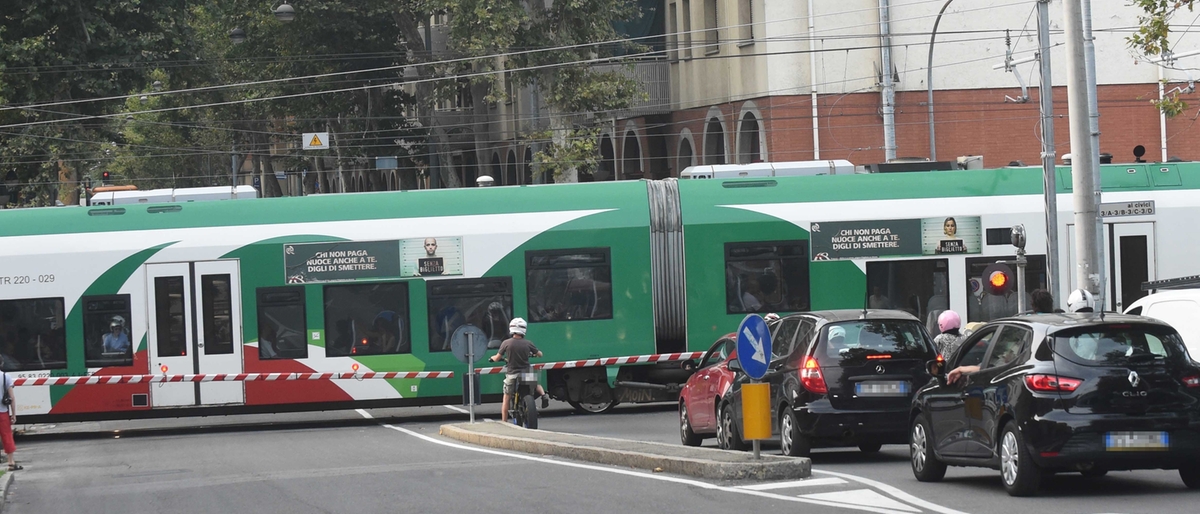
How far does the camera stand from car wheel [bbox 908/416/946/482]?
12336mm

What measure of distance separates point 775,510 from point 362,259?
13260mm

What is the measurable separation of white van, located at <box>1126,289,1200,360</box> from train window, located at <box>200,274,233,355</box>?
13117mm

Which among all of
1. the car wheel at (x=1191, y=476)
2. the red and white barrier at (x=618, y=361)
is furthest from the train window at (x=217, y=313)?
the car wheel at (x=1191, y=476)

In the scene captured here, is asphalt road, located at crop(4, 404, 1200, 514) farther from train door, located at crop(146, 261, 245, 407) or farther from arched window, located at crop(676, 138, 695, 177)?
arched window, located at crop(676, 138, 695, 177)

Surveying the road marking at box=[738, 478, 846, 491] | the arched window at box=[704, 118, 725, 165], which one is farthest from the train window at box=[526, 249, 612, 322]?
the arched window at box=[704, 118, 725, 165]

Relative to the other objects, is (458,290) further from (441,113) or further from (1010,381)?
(441,113)

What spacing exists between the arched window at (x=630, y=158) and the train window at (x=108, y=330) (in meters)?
25.9

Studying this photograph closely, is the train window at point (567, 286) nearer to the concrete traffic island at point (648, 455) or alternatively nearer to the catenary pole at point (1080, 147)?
the concrete traffic island at point (648, 455)

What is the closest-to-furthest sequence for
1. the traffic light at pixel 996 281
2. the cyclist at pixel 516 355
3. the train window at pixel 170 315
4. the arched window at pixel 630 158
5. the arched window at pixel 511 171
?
the cyclist at pixel 516 355
the traffic light at pixel 996 281
the train window at pixel 170 315
the arched window at pixel 630 158
the arched window at pixel 511 171

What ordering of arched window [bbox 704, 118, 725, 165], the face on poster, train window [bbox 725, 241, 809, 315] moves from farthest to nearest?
arched window [bbox 704, 118, 725, 165], the face on poster, train window [bbox 725, 241, 809, 315]

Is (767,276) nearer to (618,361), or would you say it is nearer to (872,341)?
(618,361)

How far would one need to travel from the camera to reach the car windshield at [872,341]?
14.5m

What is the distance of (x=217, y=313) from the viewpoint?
22.6 metres

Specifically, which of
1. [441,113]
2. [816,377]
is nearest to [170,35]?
[441,113]
